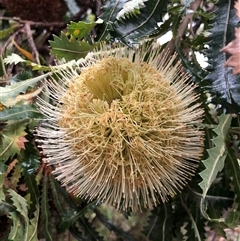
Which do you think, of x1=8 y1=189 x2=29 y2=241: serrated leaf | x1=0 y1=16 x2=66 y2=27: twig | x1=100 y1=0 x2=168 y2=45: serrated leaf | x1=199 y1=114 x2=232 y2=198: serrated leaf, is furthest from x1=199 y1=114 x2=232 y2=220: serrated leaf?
x1=0 y1=16 x2=66 y2=27: twig

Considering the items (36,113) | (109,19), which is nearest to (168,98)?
(109,19)

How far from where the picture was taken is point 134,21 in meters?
0.75

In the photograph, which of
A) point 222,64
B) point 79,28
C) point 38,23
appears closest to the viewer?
point 222,64

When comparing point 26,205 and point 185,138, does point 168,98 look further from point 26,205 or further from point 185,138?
point 26,205

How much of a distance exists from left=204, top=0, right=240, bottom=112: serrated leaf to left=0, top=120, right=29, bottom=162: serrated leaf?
0.41m

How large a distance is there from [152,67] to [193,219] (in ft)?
1.21

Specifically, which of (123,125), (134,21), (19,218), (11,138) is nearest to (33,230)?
(19,218)

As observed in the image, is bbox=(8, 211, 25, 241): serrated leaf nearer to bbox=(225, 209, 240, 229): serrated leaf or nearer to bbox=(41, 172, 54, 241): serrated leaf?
bbox=(41, 172, 54, 241): serrated leaf

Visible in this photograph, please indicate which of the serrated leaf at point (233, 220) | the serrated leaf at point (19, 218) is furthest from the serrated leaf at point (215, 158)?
the serrated leaf at point (19, 218)

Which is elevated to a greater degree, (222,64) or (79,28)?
(79,28)

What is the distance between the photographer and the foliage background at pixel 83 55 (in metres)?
0.73

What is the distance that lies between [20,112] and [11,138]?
56 mm

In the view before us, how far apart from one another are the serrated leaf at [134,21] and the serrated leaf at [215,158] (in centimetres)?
21

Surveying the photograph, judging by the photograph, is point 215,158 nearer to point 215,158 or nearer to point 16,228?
point 215,158
